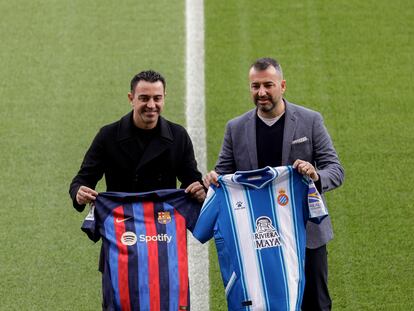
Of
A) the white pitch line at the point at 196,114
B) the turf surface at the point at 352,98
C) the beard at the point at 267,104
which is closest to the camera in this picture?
the beard at the point at 267,104

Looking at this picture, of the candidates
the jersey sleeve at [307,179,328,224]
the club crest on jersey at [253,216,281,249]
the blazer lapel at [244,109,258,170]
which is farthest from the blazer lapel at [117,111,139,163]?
the jersey sleeve at [307,179,328,224]

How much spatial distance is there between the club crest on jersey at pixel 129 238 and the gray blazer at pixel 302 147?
685mm

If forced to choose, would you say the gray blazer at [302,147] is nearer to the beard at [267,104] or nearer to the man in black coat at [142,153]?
the beard at [267,104]

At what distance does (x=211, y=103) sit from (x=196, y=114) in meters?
0.25

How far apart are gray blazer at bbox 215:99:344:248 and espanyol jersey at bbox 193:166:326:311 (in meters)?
0.16

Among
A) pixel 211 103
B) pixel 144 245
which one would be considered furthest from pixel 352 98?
pixel 144 245

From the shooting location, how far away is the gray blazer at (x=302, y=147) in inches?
247

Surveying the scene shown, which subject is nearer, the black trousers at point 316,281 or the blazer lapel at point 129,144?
the blazer lapel at point 129,144

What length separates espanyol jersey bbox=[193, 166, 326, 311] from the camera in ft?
20.3

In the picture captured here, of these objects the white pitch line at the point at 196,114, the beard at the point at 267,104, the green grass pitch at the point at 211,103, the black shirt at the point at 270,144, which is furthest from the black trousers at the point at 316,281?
the white pitch line at the point at 196,114

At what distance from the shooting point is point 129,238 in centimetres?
624

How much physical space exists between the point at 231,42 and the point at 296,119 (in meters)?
4.72

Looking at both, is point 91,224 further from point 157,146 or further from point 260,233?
point 260,233

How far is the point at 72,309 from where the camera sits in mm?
7648
